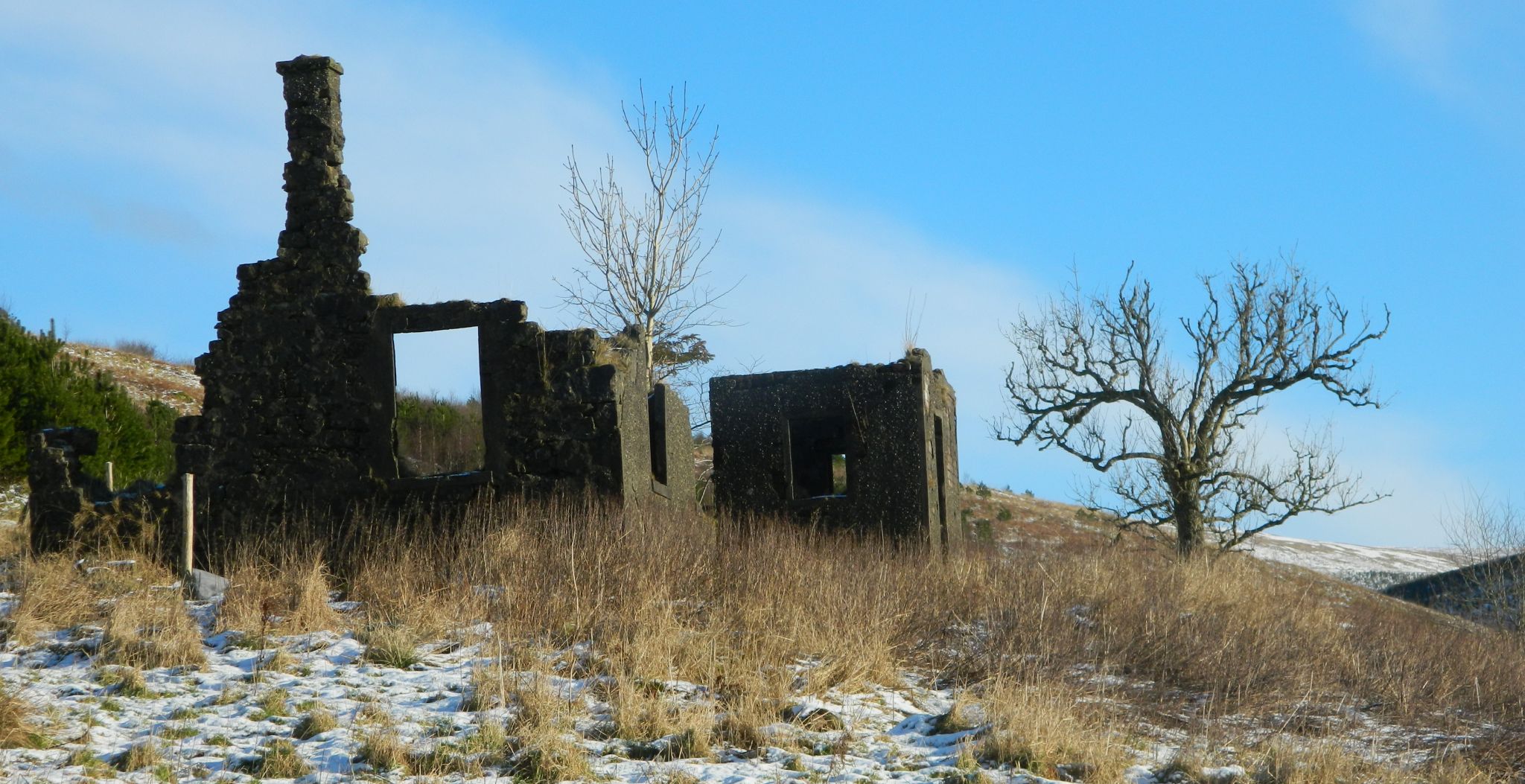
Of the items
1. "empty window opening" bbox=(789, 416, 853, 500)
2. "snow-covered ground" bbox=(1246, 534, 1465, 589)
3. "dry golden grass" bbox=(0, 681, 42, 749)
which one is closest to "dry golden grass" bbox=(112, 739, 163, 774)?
"dry golden grass" bbox=(0, 681, 42, 749)

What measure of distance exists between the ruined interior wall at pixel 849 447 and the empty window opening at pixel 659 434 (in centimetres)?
126

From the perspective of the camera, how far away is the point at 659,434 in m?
13.5

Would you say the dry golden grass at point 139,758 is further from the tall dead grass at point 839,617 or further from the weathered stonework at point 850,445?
the weathered stonework at point 850,445

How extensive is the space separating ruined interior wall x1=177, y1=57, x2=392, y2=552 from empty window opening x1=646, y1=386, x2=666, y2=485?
2680mm

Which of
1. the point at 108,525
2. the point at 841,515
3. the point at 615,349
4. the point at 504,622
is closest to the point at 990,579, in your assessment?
the point at 841,515

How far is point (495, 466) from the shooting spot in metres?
12.3

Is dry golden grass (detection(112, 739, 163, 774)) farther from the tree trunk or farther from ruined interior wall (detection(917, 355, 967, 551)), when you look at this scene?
the tree trunk

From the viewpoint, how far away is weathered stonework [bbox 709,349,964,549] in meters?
14.0

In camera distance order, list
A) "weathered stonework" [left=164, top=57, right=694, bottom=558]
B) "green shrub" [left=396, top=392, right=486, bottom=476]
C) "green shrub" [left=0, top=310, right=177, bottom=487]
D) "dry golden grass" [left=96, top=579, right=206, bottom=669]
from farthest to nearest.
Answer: "green shrub" [left=396, top=392, right=486, bottom=476]
"green shrub" [left=0, top=310, right=177, bottom=487]
"weathered stonework" [left=164, top=57, right=694, bottom=558]
"dry golden grass" [left=96, top=579, right=206, bottom=669]

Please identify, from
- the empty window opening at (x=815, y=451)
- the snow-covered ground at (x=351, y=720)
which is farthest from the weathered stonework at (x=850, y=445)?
the snow-covered ground at (x=351, y=720)

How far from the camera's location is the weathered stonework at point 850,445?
14.0 metres

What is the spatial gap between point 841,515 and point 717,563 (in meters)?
3.54

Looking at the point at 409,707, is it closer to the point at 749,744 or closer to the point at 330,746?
the point at 330,746

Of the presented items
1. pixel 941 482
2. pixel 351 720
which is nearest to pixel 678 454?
pixel 941 482
